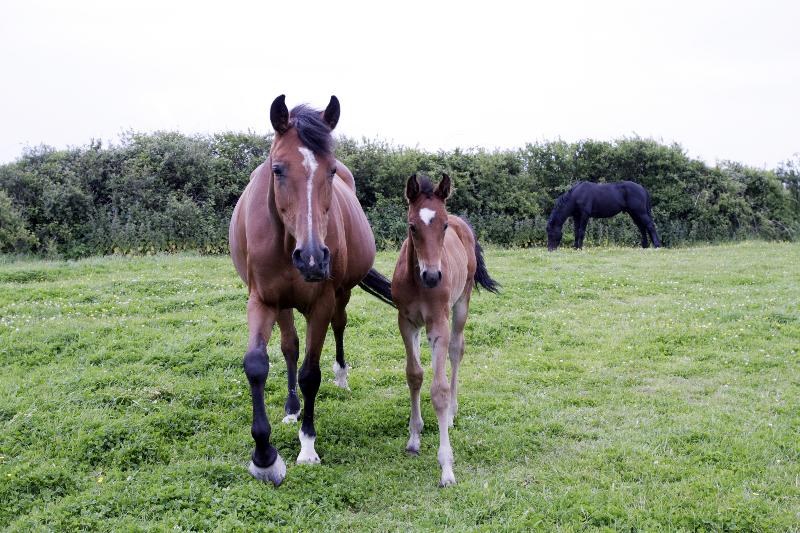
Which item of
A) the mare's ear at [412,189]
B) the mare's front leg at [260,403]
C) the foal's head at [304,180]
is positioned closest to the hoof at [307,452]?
the mare's front leg at [260,403]

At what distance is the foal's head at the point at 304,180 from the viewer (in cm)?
377

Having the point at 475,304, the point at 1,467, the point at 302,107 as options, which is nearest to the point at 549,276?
the point at 475,304

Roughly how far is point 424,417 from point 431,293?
1.34 m

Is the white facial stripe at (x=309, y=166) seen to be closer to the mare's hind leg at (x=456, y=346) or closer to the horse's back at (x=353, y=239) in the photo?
the horse's back at (x=353, y=239)

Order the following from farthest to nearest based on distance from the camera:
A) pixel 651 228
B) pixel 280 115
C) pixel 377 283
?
pixel 651 228
pixel 377 283
pixel 280 115

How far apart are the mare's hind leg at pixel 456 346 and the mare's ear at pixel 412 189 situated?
4.87 feet

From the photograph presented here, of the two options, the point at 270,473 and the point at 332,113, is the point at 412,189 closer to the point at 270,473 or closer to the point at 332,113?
the point at 332,113

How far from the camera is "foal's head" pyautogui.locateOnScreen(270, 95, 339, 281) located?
377cm

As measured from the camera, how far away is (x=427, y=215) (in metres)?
4.70

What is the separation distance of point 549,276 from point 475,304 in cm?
308

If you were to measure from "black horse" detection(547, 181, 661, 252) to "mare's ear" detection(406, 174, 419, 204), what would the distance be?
13.5m

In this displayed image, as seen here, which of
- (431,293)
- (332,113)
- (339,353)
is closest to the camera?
(332,113)

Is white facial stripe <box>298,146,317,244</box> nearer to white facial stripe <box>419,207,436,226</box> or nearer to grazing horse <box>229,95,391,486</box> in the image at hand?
grazing horse <box>229,95,391,486</box>

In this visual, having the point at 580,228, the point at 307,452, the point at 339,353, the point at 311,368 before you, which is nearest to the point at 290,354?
the point at 311,368
